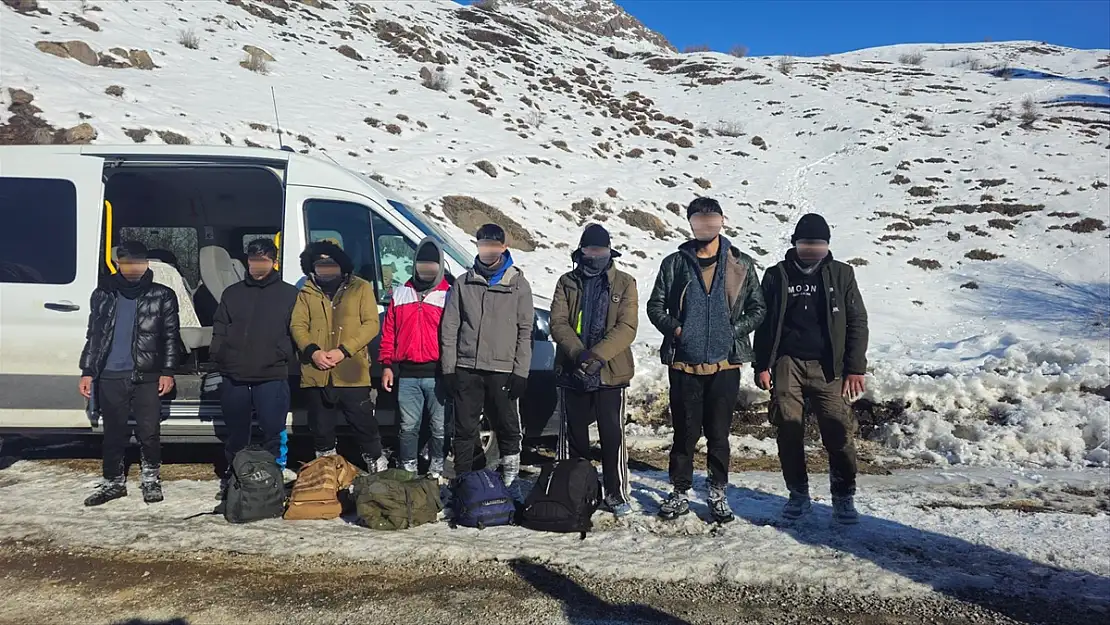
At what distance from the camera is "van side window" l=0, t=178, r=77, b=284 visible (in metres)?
4.93

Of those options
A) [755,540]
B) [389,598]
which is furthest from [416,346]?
[755,540]

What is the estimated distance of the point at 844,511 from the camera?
4215 mm

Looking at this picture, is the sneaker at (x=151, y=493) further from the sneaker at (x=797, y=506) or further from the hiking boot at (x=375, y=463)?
the sneaker at (x=797, y=506)

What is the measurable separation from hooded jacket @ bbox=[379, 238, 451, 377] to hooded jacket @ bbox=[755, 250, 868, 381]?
2.31m

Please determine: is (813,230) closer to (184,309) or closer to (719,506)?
(719,506)

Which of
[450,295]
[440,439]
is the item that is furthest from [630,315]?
[440,439]

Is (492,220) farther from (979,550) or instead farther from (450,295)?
(979,550)

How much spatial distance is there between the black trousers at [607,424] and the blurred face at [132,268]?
10.3 feet

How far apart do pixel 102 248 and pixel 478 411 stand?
3.30 metres

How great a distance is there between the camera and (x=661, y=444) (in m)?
6.41

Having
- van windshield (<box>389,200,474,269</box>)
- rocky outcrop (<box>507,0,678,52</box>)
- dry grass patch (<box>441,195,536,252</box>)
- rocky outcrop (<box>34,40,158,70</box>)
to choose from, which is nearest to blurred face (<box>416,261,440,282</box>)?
van windshield (<box>389,200,474,269</box>)

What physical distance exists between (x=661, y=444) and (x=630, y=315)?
2.56 m

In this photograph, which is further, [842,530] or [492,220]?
[492,220]

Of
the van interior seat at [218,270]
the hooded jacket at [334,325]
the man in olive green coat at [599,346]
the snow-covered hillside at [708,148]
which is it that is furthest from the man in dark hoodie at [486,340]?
the van interior seat at [218,270]
